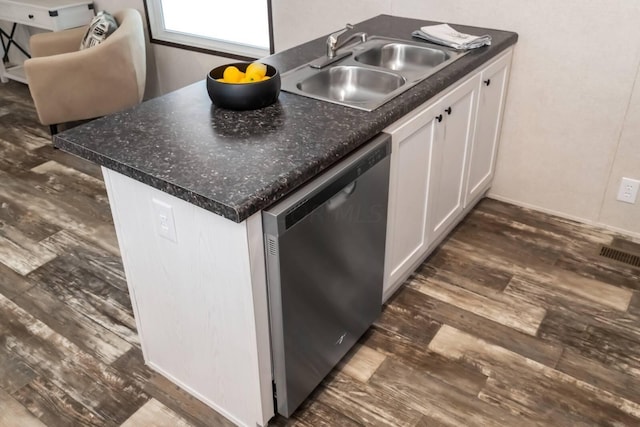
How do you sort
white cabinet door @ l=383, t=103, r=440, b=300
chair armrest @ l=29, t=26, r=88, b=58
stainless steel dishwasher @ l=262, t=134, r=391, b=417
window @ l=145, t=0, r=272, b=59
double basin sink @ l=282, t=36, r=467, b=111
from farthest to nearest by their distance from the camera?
chair armrest @ l=29, t=26, r=88, b=58 < window @ l=145, t=0, r=272, b=59 < double basin sink @ l=282, t=36, r=467, b=111 < white cabinet door @ l=383, t=103, r=440, b=300 < stainless steel dishwasher @ l=262, t=134, r=391, b=417

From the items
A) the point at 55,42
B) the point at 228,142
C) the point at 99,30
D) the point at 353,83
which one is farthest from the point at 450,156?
the point at 55,42

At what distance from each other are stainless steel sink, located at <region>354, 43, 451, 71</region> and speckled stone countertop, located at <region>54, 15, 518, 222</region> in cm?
47

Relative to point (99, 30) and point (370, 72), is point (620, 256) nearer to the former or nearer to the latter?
point (370, 72)

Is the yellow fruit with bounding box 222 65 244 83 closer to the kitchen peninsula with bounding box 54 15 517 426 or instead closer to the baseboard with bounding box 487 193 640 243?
the kitchen peninsula with bounding box 54 15 517 426

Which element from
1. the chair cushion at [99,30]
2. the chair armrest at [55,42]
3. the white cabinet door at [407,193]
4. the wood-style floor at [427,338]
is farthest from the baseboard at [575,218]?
the chair armrest at [55,42]

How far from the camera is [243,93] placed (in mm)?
1815

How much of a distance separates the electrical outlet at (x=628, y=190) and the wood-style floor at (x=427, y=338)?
0.20 metres

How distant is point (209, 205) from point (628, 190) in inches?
87.8

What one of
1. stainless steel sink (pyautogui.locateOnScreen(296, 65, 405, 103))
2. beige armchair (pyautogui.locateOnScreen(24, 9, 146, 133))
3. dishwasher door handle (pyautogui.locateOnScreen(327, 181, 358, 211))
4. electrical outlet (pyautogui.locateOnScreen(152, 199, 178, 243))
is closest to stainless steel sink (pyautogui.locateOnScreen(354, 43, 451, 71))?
stainless steel sink (pyautogui.locateOnScreen(296, 65, 405, 103))

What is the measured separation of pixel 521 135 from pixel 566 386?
4.61 feet

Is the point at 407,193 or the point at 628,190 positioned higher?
the point at 407,193

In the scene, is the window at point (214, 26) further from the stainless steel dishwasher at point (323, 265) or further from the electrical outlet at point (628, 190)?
the electrical outlet at point (628, 190)

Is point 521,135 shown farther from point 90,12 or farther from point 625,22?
point 90,12

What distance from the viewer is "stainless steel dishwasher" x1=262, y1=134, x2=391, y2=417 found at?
5.09 ft
